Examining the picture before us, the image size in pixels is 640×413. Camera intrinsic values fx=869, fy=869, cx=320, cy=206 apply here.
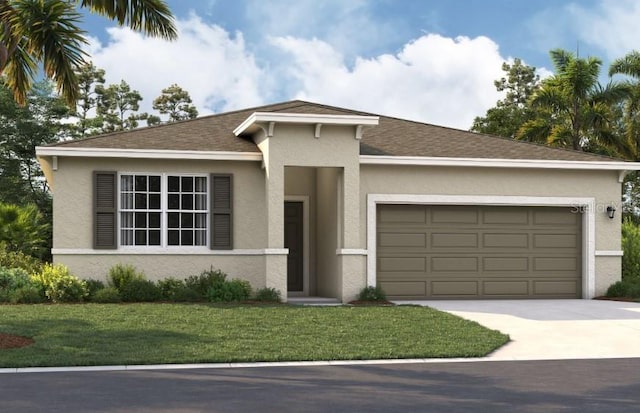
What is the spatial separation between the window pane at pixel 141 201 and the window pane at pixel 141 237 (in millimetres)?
543

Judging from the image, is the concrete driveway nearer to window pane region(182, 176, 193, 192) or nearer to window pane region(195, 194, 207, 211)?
window pane region(195, 194, 207, 211)

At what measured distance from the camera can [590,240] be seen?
834 inches

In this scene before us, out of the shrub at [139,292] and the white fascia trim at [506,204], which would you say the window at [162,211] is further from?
the white fascia trim at [506,204]

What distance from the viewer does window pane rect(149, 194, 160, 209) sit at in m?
19.7

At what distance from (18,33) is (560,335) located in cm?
984

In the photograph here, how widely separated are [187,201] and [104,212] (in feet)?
6.11

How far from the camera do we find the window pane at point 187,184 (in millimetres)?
19875

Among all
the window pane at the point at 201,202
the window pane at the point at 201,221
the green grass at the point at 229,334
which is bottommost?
the green grass at the point at 229,334

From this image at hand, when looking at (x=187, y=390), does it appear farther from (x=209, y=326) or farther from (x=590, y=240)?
(x=590, y=240)

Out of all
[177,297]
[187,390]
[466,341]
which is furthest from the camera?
[177,297]

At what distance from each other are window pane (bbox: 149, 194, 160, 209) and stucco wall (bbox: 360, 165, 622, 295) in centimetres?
463

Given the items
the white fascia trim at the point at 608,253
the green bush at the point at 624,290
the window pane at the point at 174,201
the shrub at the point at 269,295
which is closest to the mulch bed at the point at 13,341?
the shrub at the point at 269,295

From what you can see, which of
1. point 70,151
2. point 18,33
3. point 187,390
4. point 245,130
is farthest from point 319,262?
point 187,390

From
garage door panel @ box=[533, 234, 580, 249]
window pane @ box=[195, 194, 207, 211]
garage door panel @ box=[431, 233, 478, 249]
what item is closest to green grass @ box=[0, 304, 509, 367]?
window pane @ box=[195, 194, 207, 211]
